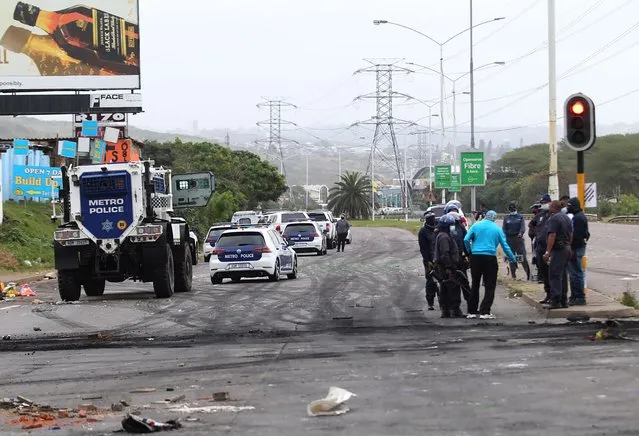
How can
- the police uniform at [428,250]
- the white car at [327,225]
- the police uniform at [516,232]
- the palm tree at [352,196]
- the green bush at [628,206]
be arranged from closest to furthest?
the police uniform at [428,250] < the police uniform at [516,232] < the white car at [327,225] < the green bush at [628,206] < the palm tree at [352,196]

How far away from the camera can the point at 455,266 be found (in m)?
17.3

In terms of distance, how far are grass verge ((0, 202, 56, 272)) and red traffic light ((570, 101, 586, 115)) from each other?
21633mm

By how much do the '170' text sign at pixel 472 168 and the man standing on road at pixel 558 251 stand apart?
1177 inches

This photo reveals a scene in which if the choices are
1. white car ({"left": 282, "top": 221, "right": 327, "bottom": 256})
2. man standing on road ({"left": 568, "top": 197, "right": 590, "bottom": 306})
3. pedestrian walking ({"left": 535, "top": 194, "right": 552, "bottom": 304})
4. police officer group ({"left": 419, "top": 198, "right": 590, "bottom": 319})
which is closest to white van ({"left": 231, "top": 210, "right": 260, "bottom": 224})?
white car ({"left": 282, "top": 221, "right": 327, "bottom": 256})

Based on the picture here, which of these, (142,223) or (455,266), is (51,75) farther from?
(455,266)

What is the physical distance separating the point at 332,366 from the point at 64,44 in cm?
3940

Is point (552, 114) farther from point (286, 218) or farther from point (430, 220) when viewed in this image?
point (286, 218)

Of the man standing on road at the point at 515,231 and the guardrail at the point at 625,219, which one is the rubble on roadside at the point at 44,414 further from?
the guardrail at the point at 625,219

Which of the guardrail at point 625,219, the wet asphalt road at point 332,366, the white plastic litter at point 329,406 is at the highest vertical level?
the white plastic litter at point 329,406

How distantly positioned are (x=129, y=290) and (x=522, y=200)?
8460 cm

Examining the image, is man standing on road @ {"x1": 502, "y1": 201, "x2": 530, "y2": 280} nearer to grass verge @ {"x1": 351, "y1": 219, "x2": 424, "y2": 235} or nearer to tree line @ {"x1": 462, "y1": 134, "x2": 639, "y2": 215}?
grass verge @ {"x1": 351, "y1": 219, "x2": 424, "y2": 235}

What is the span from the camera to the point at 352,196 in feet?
420

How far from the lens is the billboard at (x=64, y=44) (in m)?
47.7

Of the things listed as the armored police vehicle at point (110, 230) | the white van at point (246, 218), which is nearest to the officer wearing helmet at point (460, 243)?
the armored police vehicle at point (110, 230)
